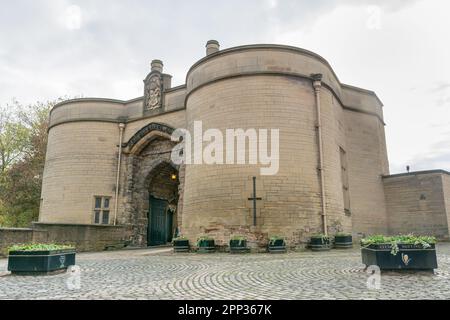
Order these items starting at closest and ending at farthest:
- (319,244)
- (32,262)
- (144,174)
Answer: (32,262) < (319,244) < (144,174)

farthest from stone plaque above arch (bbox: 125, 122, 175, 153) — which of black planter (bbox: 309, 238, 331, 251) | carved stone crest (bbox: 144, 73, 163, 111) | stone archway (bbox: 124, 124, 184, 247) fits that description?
black planter (bbox: 309, 238, 331, 251)

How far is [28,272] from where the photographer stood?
23.7 feet

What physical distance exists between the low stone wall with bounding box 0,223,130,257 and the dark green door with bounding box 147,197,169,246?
71.8 inches

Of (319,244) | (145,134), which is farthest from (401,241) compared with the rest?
(145,134)

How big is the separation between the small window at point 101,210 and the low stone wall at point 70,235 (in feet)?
4.72

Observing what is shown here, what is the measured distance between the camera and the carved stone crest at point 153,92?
19.0 meters

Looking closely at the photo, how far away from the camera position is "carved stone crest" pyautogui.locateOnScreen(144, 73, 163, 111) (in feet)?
62.2

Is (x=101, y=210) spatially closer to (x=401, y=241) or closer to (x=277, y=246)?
(x=277, y=246)

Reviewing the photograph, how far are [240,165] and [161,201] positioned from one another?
933 centimetres

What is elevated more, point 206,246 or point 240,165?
point 240,165

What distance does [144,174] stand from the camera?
19.6 metres

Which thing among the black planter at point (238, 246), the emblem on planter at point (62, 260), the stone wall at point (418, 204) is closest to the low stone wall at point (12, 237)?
the emblem on planter at point (62, 260)

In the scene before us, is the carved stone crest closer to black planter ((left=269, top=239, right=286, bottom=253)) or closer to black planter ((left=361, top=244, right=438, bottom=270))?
black planter ((left=269, top=239, right=286, bottom=253))
